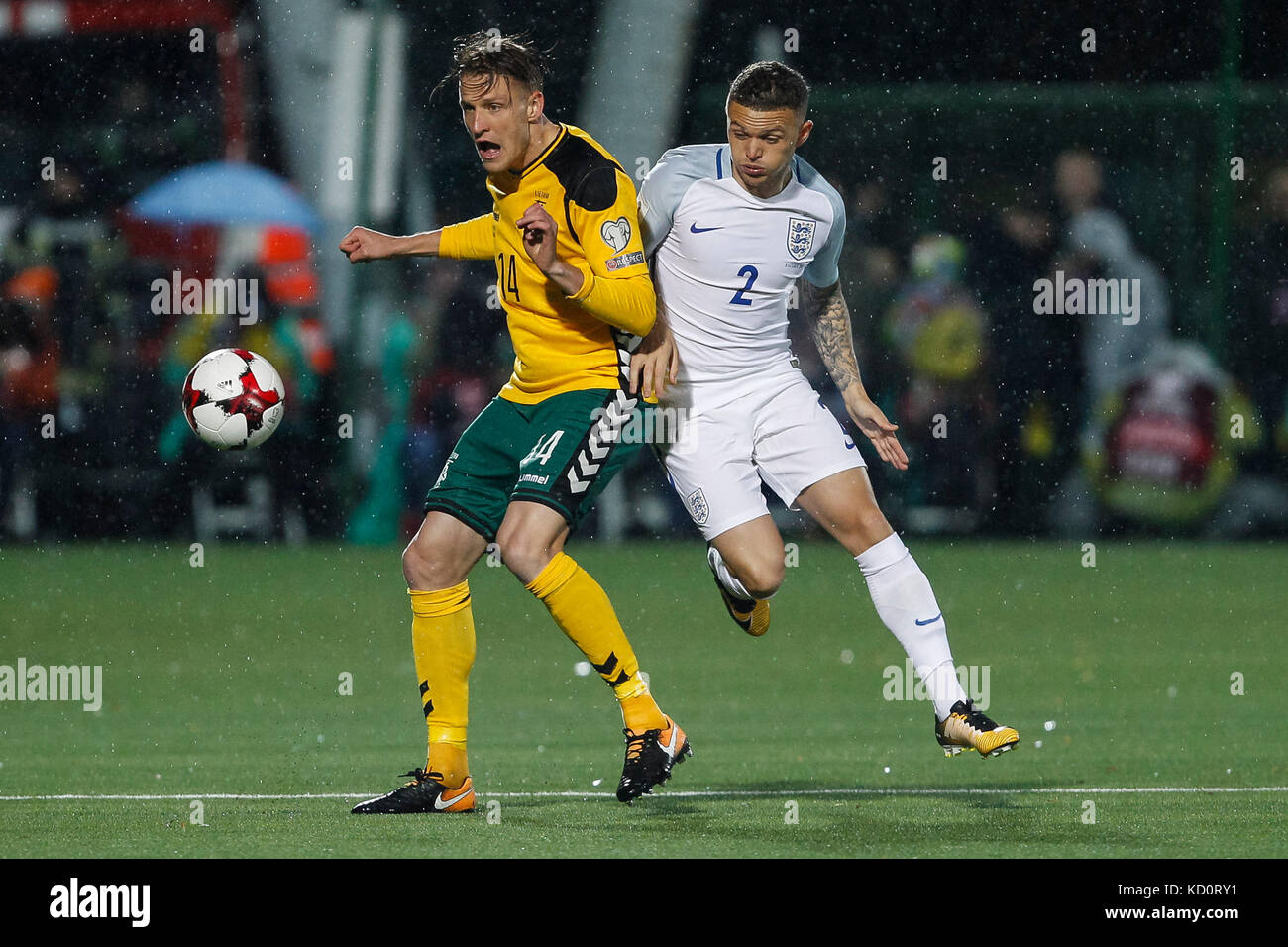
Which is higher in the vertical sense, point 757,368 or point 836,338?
point 836,338

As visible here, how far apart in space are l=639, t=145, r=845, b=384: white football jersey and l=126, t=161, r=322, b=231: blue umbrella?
415 inches

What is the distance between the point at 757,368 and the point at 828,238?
20.1 inches

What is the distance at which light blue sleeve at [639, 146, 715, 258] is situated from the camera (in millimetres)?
7383

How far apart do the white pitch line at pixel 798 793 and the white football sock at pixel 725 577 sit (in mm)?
732

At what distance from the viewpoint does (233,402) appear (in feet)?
24.9

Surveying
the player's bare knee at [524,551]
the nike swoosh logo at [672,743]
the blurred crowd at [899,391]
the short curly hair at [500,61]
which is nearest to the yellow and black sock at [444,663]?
the player's bare knee at [524,551]

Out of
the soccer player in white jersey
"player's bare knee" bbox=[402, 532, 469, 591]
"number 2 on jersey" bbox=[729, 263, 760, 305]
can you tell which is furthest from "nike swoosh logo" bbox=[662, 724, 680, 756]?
"number 2 on jersey" bbox=[729, 263, 760, 305]

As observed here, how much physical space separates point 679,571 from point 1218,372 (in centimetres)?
471

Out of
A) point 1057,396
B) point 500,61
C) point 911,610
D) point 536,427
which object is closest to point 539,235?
point 500,61

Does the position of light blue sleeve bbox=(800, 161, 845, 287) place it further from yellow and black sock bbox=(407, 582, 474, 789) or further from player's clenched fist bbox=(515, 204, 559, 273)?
yellow and black sock bbox=(407, 582, 474, 789)

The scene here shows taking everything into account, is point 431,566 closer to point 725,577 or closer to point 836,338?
point 725,577

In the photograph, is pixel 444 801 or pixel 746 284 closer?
pixel 444 801

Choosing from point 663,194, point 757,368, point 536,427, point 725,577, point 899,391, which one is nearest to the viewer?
point 536,427

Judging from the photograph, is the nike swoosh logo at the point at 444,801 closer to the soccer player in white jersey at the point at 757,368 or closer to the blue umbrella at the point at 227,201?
the soccer player in white jersey at the point at 757,368
